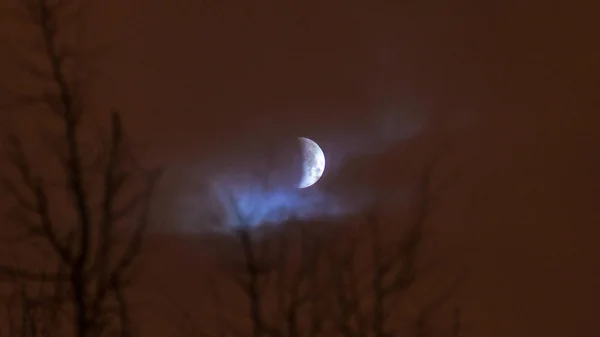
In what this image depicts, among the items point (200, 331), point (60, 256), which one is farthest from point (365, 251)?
point (60, 256)

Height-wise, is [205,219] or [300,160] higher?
[300,160]

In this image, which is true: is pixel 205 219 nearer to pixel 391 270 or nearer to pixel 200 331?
pixel 200 331

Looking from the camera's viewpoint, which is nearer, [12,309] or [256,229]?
[12,309]

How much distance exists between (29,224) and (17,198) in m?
0.09

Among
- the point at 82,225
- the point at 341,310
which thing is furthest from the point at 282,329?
the point at 82,225

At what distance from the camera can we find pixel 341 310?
114 inches

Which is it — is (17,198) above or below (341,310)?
above

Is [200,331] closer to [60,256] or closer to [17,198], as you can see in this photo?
[60,256]

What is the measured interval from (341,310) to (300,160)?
52cm

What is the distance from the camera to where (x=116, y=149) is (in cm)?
282

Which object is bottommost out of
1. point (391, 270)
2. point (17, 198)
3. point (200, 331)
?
point (200, 331)

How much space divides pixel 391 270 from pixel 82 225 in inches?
40.4

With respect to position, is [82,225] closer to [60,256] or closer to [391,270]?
[60,256]

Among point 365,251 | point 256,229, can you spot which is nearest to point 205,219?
point 256,229
